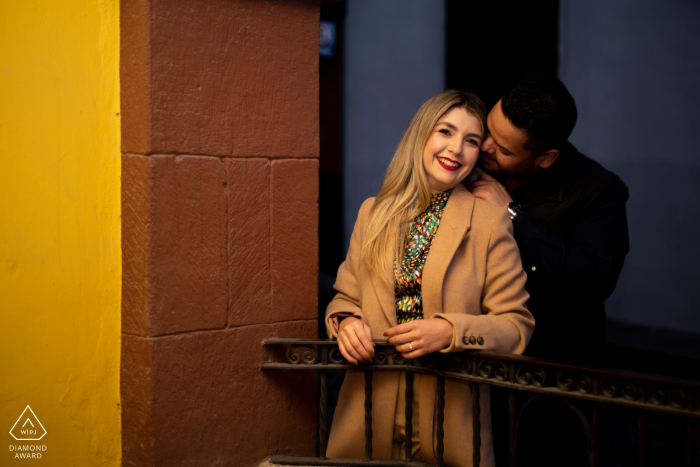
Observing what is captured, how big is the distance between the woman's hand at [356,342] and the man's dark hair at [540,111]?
0.99m

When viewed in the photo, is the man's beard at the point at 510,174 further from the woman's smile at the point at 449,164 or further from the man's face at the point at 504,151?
the woman's smile at the point at 449,164

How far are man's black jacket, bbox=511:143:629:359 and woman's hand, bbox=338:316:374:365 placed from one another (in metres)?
0.70

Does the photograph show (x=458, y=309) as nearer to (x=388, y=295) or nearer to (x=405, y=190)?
(x=388, y=295)

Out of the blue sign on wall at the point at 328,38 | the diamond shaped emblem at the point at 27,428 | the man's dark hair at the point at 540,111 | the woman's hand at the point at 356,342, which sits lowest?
the diamond shaped emblem at the point at 27,428

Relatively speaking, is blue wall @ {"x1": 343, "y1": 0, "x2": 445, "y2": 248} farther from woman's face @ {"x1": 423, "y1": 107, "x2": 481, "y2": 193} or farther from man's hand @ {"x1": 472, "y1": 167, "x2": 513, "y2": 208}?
woman's face @ {"x1": 423, "y1": 107, "x2": 481, "y2": 193}

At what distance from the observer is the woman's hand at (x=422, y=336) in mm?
2082

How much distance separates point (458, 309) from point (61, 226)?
4.40ft

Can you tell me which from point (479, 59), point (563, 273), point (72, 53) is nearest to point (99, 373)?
point (72, 53)

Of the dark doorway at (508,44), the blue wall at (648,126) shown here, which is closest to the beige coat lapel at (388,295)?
the dark doorway at (508,44)

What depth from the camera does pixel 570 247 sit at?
246 cm

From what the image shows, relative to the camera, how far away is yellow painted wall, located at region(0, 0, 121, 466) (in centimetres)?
202

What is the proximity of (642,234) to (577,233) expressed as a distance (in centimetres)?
496

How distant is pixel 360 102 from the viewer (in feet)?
33.9

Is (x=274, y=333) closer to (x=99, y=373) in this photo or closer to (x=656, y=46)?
(x=99, y=373)
